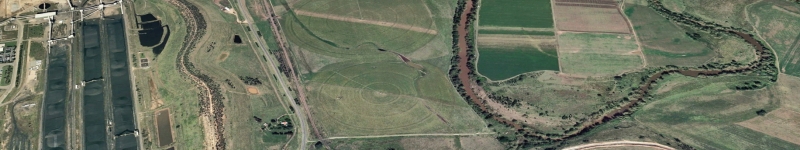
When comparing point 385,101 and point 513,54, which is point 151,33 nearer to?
point 385,101

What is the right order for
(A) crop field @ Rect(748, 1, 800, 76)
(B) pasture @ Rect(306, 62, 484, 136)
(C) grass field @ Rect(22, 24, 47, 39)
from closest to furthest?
1. (B) pasture @ Rect(306, 62, 484, 136)
2. (A) crop field @ Rect(748, 1, 800, 76)
3. (C) grass field @ Rect(22, 24, 47, 39)

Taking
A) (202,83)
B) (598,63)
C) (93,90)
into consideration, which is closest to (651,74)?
(598,63)

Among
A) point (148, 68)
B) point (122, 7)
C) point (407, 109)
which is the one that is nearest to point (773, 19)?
→ point (407, 109)

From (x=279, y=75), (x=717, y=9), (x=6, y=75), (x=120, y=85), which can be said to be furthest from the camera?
(x=717, y=9)

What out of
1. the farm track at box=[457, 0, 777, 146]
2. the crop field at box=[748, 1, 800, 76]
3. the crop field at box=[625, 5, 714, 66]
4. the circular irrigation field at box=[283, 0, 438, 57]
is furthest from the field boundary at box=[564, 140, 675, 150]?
the circular irrigation field at box=[283, 0, 438, 57]

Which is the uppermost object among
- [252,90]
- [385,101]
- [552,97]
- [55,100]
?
[55,100]

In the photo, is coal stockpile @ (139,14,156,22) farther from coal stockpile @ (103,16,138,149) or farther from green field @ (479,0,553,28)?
green field @ (479,0,553,28)

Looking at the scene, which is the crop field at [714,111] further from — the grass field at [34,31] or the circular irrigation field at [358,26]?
the grass field at [34,31]
